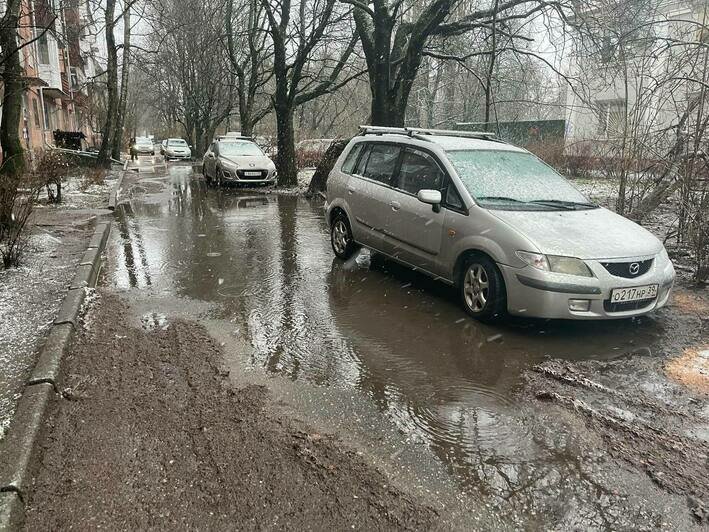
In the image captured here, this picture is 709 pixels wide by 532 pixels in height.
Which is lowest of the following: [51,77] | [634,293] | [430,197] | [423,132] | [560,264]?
[634,293]

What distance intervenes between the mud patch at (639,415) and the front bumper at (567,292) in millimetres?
489

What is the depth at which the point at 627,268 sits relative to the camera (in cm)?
488

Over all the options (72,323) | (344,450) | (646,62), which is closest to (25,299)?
(72,323)

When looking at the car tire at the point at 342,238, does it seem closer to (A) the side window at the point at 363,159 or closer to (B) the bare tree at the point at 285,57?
(A) the side window at the point at 363,159

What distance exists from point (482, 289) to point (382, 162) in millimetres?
2431

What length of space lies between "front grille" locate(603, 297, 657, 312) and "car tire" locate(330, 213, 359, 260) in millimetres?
3530

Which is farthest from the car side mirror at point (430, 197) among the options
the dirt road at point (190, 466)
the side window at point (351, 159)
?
the dirt road at point (190, 466)

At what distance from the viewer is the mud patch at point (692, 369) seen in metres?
4.12

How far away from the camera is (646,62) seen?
8.32 meters

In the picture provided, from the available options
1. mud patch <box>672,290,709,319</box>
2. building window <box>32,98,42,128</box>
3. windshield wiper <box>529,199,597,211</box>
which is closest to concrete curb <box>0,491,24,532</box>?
windshield wiper <box>529,199,597,211</box>

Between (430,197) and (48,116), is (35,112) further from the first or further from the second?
(430,197)

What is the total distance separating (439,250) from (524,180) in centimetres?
123

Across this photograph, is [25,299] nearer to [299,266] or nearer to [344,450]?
[299,266]

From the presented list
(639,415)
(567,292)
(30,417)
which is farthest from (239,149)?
(639,415)
